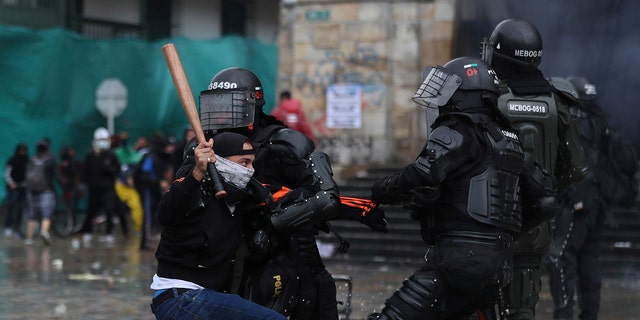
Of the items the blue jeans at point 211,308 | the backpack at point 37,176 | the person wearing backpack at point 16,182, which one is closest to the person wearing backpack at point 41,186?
the backpack at point 37,176

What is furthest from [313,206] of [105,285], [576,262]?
[105,285]

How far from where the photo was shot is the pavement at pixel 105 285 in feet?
32.3

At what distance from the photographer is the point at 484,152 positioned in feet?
17.9

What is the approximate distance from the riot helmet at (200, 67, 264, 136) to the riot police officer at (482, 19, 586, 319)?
1.55 metres

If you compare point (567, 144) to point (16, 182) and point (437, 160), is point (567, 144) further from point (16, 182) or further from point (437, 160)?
point (16, 182)

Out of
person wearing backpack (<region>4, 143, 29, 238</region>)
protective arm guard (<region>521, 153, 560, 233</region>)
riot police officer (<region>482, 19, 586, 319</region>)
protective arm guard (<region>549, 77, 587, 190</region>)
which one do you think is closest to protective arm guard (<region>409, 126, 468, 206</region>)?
protective arm guard (<region>521, 153, 560, 233</region>)

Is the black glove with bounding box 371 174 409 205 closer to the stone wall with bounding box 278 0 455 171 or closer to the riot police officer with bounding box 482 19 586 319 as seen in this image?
the riot police officer with bounding box 482 19 586 319

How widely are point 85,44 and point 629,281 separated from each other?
41.6 feet

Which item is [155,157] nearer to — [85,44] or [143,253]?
[143,253]

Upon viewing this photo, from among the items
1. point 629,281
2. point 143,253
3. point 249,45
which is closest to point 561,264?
point 629,281

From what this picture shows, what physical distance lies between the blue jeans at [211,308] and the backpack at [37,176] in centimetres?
1324

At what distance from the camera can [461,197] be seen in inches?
214

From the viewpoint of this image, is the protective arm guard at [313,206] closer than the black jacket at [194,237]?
No

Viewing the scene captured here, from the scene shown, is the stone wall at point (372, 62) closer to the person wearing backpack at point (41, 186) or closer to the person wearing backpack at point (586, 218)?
the person wearing backpack at point (41, 186)
